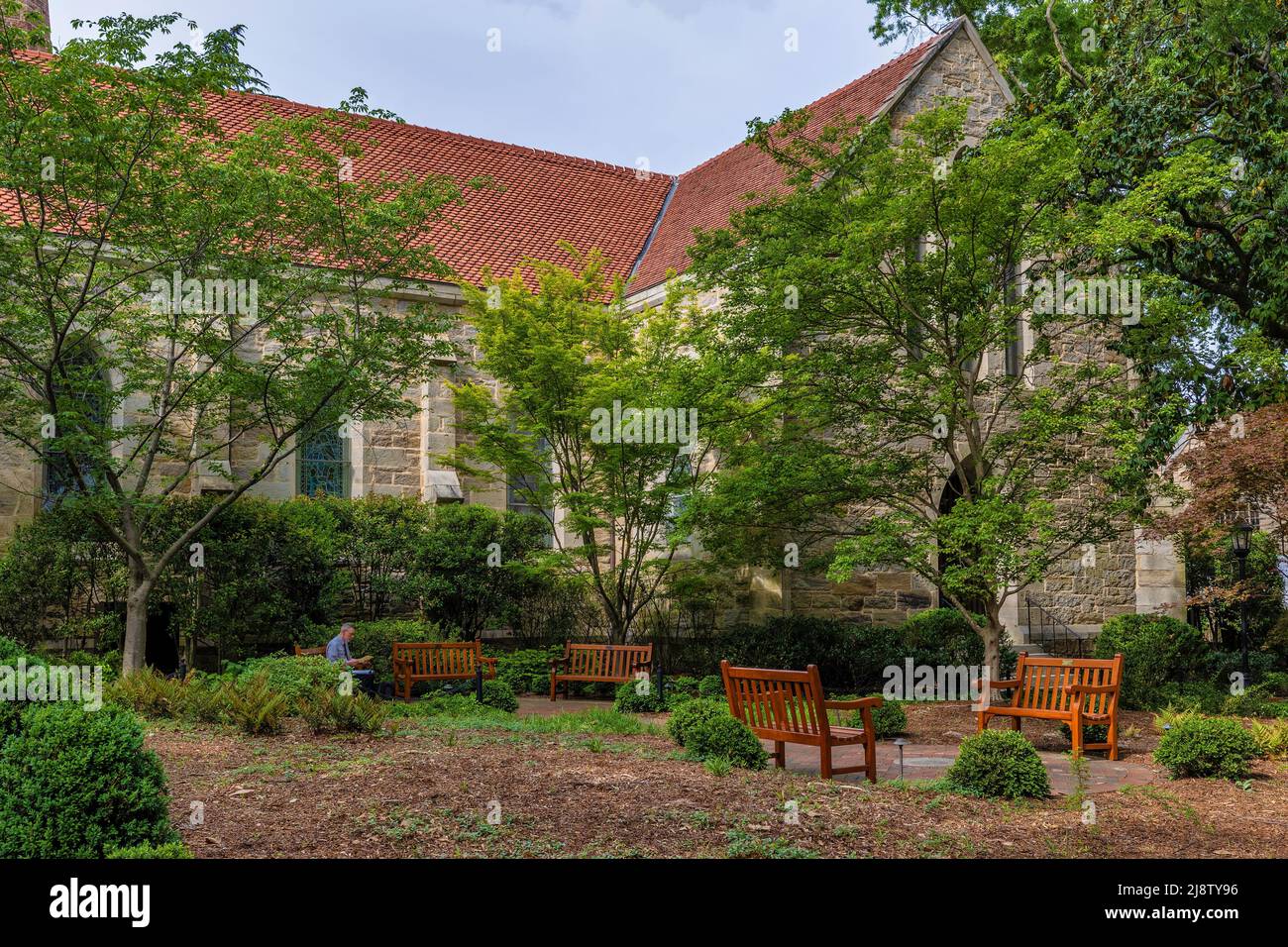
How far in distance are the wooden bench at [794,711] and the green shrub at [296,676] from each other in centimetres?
422

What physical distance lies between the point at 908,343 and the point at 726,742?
24.2 feet

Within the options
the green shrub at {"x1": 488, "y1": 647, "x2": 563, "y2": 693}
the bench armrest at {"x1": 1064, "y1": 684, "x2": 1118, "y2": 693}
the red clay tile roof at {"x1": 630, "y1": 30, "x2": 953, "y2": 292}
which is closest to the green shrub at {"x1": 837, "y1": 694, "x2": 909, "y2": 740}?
the bench armrest at {"x1": 1064, "y1": 684, "x2": 1118, "y2": 693}

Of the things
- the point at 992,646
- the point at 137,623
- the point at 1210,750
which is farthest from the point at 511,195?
the point at 1210,750

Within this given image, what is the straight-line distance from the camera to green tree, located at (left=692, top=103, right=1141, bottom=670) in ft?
41.1

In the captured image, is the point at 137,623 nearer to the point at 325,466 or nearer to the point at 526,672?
the point at 526,672

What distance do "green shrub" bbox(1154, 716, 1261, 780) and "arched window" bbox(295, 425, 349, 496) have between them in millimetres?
13775

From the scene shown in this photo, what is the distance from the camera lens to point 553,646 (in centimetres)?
1678

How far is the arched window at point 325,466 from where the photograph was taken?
18547mm

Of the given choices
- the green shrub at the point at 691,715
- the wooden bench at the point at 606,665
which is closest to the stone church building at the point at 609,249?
the wooden bench at the point at 606,665

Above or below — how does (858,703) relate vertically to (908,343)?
below

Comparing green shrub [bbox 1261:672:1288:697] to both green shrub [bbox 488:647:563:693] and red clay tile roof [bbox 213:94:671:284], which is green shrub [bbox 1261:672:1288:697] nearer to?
green shrub [bbox 488:647:563:693]

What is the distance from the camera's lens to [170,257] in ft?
42.1
